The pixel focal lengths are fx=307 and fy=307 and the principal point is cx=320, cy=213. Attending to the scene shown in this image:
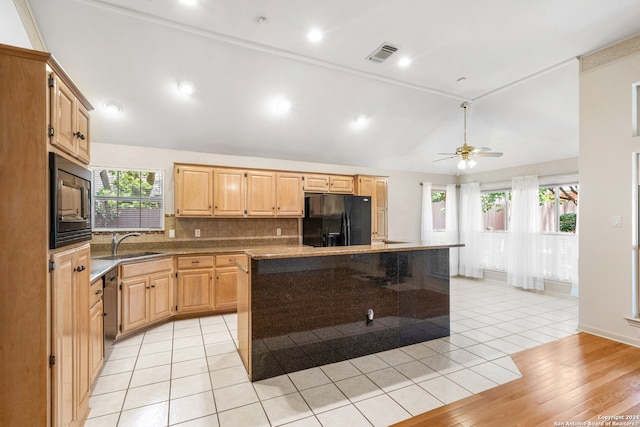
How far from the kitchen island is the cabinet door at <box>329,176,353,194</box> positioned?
8.16 feet

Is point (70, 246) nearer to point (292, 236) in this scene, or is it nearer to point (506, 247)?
point (292, 236)

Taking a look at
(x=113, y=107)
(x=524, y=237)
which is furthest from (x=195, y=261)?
(x=524, y=237)

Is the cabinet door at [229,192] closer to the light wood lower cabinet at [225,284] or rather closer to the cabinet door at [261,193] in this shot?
the cabinet door at [261,193]

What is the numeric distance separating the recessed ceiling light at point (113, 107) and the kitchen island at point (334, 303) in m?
2.74

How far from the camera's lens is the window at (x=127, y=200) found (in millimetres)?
4312

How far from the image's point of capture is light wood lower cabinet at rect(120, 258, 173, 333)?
3.44 meters

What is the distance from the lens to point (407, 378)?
2.58 metres

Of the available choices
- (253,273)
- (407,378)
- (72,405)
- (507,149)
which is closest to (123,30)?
(253,273)

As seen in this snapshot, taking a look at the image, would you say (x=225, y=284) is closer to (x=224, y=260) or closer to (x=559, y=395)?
(x=224, y=260)

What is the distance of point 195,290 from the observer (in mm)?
4156

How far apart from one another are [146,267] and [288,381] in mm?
2269

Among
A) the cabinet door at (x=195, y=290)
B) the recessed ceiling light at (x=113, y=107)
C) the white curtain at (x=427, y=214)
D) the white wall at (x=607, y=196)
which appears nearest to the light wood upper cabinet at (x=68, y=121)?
the recessed ceiling light at (x=113, y=107)

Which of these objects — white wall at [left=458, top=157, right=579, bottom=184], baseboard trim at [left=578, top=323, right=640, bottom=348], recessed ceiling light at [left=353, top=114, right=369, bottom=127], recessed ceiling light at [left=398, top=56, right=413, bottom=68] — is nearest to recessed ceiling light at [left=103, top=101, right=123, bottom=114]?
recessed ceiling light at [left=353, top=114, right=369, bottom=127]

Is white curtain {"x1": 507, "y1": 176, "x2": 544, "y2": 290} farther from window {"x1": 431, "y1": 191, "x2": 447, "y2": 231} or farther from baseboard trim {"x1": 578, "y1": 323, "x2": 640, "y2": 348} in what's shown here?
baseboard trim {"x1": 578, "y1": 323, "x2": 640, "y2": 348}
